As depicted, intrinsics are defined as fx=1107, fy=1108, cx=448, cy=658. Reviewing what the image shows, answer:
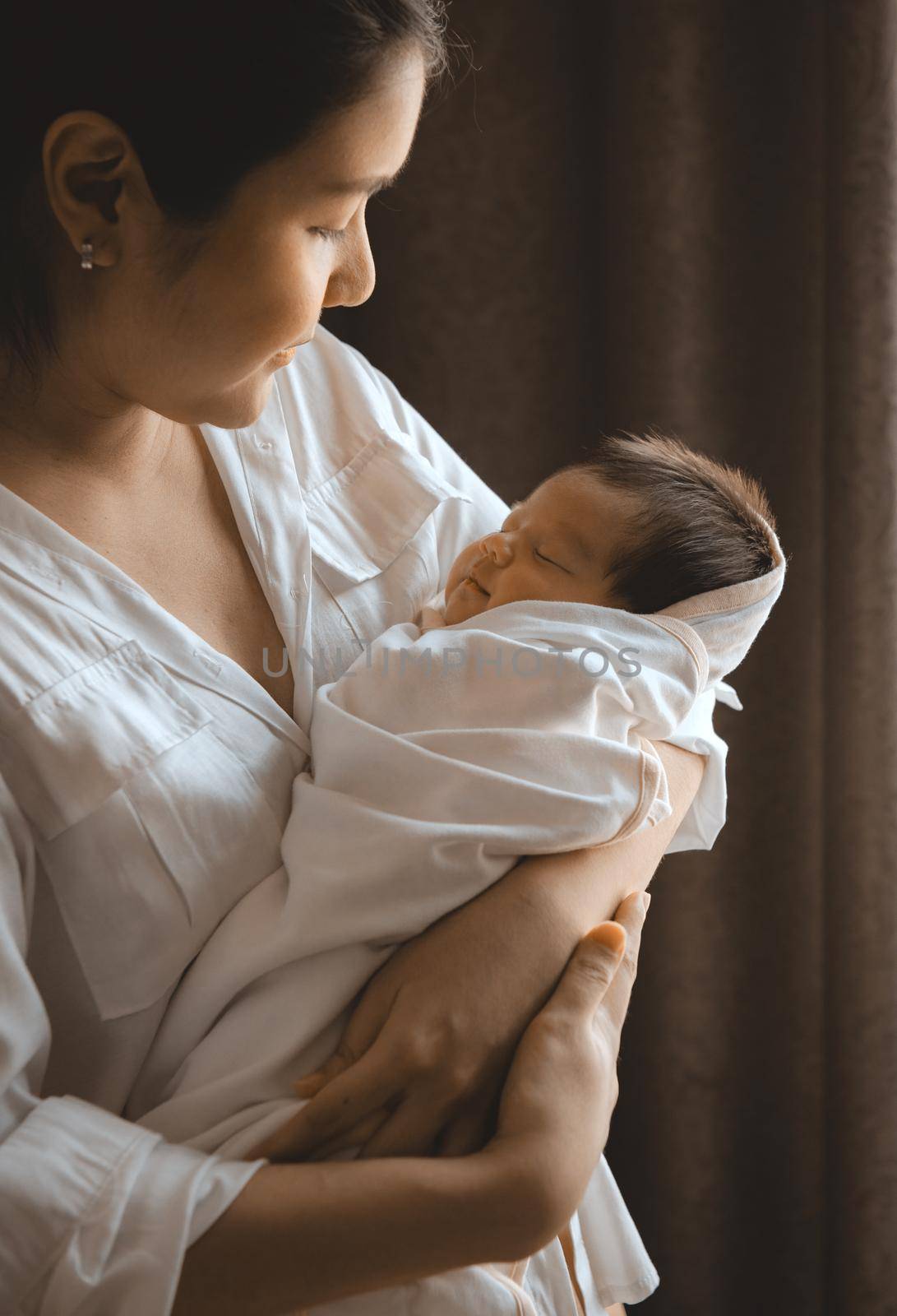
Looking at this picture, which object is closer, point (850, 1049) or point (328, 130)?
point (328, 130)

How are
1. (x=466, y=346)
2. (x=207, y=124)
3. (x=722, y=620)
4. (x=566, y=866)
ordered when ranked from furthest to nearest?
(x=466, y=346)
(x=722, y=620)
(x=566, y=866)
(x=207, y=124)

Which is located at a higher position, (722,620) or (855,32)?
(855,32)

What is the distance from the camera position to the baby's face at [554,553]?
3.74ft

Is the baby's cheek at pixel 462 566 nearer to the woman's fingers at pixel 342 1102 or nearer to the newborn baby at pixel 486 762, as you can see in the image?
the newborn baby at pixel 486 762

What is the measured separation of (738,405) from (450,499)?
54 centimetres

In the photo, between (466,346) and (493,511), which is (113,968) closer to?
(493,511)

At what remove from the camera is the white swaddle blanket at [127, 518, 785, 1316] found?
89 centimetres

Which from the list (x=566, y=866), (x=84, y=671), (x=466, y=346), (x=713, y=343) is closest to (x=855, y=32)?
(x=713, y=343)

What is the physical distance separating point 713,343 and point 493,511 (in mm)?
459

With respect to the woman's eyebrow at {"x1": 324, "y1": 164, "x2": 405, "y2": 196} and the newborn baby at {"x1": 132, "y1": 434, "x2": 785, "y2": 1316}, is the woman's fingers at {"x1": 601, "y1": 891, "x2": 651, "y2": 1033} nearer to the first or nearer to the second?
the newborn baby at {"x1": 132, "y1": 434, "x2": 785, "y2": 1316}

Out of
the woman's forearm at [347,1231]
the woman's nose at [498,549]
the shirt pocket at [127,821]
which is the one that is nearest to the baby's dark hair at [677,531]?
the woman's nose at [498,549]

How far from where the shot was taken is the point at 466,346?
67.2 inches

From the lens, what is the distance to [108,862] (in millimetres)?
875

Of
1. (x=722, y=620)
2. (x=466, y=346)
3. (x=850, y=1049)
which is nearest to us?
(x=722, y=620)
